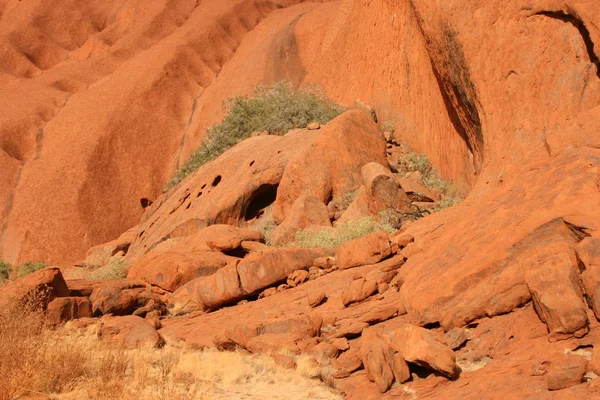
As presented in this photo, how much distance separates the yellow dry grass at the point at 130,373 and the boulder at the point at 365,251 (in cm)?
230

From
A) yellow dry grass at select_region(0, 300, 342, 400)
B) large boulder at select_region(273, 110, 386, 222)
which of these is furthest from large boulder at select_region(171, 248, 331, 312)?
large boulder at select_region(273, 110, 386, 222)

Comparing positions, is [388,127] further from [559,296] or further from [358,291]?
[559,296]

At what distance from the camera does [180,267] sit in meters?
11.5

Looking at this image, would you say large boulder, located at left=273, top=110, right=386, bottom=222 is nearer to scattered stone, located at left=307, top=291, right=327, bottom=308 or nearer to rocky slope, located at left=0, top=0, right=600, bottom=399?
rocky slope, located at left=0, top=0, right=600, bottom=399

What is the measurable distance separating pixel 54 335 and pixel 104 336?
1300mm

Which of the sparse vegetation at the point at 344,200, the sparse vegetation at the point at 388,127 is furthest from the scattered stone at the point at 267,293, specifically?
the sparse vegetation at the point at 388,127

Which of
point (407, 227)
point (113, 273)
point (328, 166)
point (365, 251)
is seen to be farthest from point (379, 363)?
point (113, 273)

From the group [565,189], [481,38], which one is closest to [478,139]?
→ [481,38]

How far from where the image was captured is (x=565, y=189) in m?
5.95

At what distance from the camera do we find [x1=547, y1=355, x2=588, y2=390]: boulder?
14.4 ft

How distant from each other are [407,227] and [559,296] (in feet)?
14.5

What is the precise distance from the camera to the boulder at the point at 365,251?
8.72 meters

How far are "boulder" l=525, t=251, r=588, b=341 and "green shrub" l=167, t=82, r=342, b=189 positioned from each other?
15145 millimetres

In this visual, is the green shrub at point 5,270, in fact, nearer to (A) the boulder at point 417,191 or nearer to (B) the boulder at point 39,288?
(B) the boulder at point 39,288
